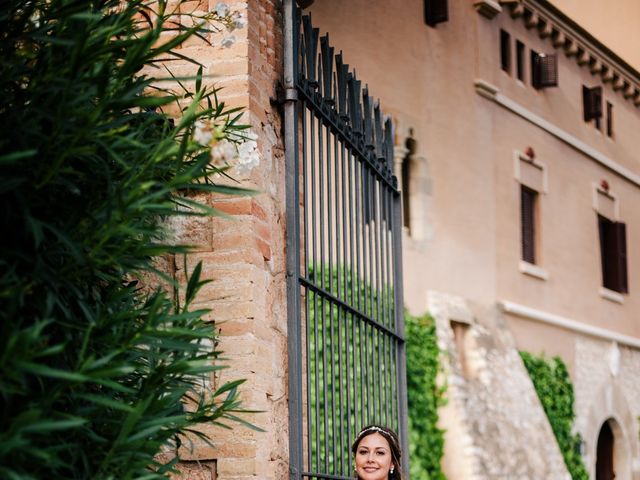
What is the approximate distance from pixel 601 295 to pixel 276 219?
16.0m

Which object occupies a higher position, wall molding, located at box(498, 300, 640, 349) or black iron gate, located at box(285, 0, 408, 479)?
wall molding, located at box(498, 300, 640, 349)

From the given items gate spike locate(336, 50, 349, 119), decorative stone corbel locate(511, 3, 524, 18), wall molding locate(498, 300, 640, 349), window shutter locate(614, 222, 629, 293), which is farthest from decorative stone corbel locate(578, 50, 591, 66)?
gate spike locate(336, 50, 349, 119)

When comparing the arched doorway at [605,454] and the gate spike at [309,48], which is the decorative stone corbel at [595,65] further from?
the gate spike at [309,48]

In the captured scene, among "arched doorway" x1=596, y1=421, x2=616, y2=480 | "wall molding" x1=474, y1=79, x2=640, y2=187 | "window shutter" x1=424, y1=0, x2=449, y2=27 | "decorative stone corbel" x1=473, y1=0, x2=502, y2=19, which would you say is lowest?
"arched doorway" x1=596, y1=421, x2=616, y2=480

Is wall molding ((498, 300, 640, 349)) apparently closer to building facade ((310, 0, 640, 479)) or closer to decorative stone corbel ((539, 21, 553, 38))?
building facade ((310, 0, 640, 479))

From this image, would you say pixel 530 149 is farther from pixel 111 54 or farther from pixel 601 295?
pixel 111 54

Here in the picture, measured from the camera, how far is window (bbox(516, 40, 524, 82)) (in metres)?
18.1

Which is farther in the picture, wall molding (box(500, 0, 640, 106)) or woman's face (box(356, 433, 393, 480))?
wall molding (box(500, 0, 640, 106))

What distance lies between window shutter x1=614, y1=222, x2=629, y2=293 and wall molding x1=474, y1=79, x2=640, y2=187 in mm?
1186

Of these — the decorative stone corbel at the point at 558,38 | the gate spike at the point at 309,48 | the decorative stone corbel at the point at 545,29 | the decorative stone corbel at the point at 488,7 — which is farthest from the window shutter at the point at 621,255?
the gate spike at the point at 309,48

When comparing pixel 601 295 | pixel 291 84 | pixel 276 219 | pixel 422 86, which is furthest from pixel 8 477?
pixel 601 295

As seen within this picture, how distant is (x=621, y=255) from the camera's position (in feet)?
65.6

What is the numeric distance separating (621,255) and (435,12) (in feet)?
22.1

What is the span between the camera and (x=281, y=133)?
14.0ft
